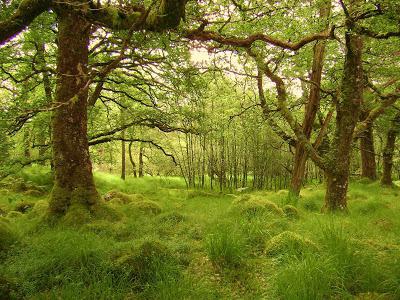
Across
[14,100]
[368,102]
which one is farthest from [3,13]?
[368,102]

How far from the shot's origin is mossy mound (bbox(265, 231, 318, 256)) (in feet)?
13.0

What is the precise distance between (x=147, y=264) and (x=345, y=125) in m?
5.54

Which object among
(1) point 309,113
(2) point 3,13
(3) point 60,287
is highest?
(2) point 3,13

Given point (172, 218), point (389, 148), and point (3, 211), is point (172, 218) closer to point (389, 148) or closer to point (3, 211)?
point (3, 211)

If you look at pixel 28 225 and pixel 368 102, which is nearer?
pixel 28 225

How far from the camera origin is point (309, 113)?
9.82 metres

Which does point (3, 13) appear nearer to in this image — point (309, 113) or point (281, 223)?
point (281, 223)

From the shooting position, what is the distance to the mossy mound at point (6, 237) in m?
4.79

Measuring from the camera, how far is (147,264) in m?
3.81

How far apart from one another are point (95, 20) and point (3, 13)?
1.43m

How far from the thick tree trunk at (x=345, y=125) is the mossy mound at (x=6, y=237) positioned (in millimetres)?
Result: 6492

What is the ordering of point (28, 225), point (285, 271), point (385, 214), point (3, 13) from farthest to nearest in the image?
1. point (385, 214)
2. point (28, 225)
3. point (3, 13)
4. point (285, 271)

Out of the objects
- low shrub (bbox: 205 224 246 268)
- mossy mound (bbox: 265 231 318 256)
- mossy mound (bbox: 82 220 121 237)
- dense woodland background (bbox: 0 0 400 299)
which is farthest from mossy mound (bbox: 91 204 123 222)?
mossy mound (bbox: 265 231 318 256)

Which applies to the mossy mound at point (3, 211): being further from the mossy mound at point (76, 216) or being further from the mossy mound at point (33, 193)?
the mossy mound at point (76, 216)
